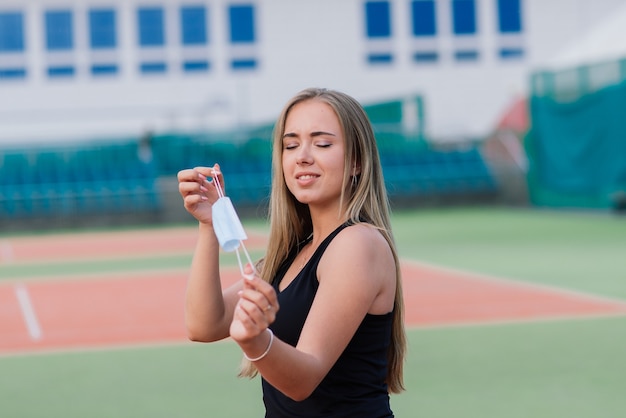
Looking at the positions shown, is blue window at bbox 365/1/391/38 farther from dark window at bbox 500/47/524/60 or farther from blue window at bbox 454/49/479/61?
dark window at bbox 500/47/524/60

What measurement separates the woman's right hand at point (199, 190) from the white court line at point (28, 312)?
5756mm

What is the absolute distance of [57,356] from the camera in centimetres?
764

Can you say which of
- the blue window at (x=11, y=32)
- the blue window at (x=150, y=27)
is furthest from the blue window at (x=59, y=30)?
the blue window at (x=150, y=27)

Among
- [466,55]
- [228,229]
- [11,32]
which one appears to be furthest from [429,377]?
[466,55]

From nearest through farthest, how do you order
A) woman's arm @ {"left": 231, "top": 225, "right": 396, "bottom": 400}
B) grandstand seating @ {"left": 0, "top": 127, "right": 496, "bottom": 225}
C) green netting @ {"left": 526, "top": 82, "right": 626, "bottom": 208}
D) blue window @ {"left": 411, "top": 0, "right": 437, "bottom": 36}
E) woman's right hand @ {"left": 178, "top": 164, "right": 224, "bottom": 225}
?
woman's arm @ {"left": 231, "top": 225, "right": 396, "bottom": 400}
woman's right hand @ {"left": 178, "top": 164, "right": 224, "bottom": 225}
green netting @ {"left": 526, "top": 82, "right": 626, "bottom": 208}
grandstand seating @ {"left": 0, "top": 127, "right": 496, "bottom": 225}
blue window @ {"left": 411, "top": 0, "right": 437, "bottom": 36}

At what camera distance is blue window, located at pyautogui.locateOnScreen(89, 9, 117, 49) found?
1407 inches

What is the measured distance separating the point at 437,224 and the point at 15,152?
1089cm

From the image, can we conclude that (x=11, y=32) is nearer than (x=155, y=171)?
No

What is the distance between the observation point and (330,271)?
9.17 feet

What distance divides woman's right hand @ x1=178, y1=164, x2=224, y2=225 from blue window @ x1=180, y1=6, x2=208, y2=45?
33.7 meters

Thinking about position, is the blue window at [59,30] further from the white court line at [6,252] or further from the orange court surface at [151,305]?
the orange court surface at [151,305]

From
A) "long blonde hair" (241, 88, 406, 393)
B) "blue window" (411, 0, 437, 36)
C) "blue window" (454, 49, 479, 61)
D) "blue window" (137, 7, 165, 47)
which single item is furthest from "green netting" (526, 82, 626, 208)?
"long blonde hair" (241, 88, 406, 393)

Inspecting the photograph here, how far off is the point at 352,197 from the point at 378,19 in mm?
34861

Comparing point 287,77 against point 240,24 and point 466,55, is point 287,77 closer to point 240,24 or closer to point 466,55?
point 240,24
